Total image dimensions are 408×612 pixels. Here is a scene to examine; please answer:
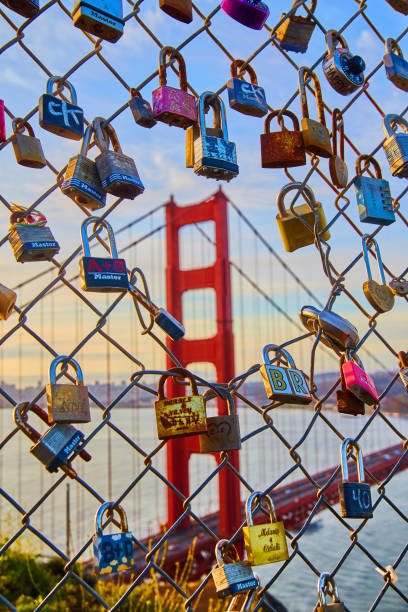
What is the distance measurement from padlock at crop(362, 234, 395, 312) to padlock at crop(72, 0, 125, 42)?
1.88 ft

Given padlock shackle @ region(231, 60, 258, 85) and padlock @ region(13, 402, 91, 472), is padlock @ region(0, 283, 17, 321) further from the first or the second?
padlock shackle @ region(231, 60, 258, 85)

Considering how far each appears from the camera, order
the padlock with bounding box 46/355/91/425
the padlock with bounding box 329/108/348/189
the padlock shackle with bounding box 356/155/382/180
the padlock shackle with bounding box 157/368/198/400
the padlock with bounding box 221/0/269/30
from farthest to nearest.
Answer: the padlock shackle with bounding box 356/155/382/180, the padlock with bounding box 329/108/348/189, the padlock with bounding box 221/0/269/30, the padlock shackle with bounding box 157/368/198/400, the padlock with bounding box 46/355/91/425

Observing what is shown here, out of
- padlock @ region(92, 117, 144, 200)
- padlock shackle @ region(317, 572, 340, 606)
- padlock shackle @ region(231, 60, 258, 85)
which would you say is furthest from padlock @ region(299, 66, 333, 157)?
padlock shackle @ region(317, 572, 340, 606)

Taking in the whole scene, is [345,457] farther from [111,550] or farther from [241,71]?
[241,71]

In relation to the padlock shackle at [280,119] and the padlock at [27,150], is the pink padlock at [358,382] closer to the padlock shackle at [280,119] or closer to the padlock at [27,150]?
the padlock shackle at [280,119]

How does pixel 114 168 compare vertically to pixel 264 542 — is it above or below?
above

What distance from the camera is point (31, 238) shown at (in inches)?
30.4

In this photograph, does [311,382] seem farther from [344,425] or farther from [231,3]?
[344,425]

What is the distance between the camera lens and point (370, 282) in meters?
1.08

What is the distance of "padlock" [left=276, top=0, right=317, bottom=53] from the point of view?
41.9 inches

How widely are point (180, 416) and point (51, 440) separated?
161mm

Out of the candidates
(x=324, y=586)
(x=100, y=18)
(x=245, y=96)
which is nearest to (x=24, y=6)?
(x=100, y=18)

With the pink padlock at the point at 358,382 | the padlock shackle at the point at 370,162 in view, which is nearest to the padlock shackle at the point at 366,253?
the padlock shackle at the point at 370,162

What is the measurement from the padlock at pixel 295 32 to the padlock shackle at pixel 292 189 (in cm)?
26
